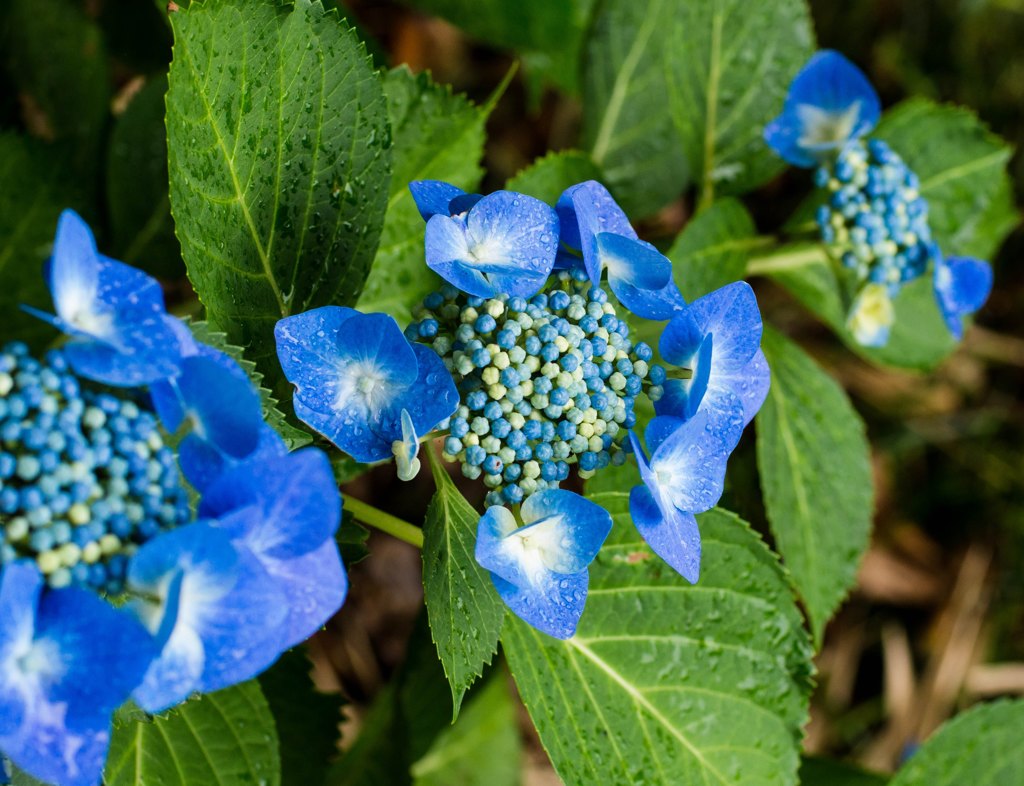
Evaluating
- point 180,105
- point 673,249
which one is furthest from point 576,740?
point 180,105

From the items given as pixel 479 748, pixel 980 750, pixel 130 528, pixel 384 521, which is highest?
pixel 130 528

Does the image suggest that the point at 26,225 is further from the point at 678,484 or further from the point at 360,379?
the point at 678,484

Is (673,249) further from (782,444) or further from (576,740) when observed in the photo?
(576,740)

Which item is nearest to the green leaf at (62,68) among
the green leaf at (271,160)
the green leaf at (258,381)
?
the green leaf at (271,160)

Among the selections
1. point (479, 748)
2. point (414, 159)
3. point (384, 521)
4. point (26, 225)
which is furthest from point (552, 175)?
point (479, 748)

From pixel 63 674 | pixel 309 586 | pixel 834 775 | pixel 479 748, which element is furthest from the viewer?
pixel 479 748

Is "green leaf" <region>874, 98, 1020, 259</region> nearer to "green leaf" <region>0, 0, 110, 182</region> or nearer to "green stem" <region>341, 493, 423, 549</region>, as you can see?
"green stem" <region>341, 493, 423, 549</region>

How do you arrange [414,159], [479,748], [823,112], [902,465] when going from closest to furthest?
[414,159] < [823,112] < [479,748] < [902,465]

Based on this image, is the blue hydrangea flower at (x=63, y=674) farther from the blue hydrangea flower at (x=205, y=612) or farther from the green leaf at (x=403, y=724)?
the green leaf at (x=403, y=724)
